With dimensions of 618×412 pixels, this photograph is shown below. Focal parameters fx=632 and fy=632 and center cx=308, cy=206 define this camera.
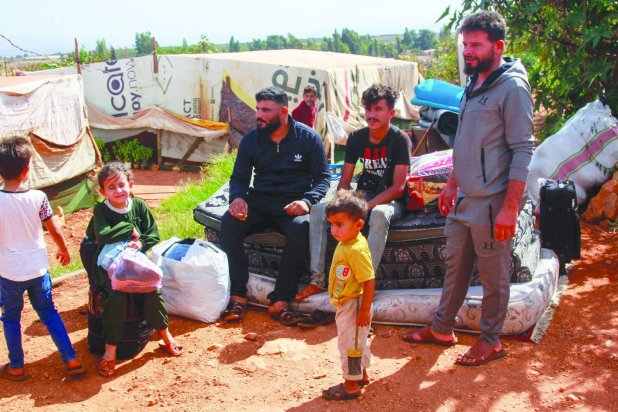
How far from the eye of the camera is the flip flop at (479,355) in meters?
3.79

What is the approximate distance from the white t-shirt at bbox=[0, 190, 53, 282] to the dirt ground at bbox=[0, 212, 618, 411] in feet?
2.41

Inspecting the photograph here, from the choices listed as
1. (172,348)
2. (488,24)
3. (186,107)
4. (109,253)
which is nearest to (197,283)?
(172,348)

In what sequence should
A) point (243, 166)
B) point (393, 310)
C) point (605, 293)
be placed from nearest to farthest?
point (393, 310) < point (605, 293) < point (243, 166)

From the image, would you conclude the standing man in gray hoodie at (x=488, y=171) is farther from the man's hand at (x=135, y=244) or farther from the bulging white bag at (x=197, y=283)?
the man's hand at (x=135, y=244)

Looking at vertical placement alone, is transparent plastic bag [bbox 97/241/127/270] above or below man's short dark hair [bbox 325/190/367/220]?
below

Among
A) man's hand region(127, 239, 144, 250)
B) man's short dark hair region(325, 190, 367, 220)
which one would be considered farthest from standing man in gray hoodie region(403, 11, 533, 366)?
man's hand region(127, 239, 144, 250)

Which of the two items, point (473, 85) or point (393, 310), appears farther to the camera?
point (393, 310)

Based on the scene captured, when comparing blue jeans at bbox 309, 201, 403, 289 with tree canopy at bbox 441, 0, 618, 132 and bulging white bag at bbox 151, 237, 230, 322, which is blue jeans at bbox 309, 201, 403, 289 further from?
tree canopy at bbox 441, 0, 618, 132

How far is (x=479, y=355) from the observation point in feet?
12.5

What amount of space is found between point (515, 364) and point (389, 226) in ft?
4.25

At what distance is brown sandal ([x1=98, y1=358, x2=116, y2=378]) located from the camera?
3916 mm

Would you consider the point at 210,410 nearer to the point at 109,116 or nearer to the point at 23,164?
the point at 23,164

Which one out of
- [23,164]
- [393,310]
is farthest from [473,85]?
[23,164]

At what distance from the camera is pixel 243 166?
5113 millimetres
